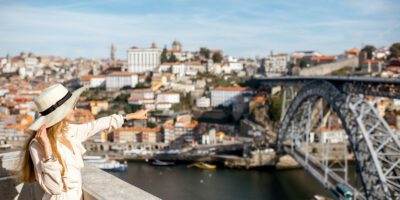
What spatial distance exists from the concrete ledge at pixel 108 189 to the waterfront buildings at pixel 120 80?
19913 mm

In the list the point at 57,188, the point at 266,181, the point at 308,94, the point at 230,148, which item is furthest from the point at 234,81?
the point at 57,188

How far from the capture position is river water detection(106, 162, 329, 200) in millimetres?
8547

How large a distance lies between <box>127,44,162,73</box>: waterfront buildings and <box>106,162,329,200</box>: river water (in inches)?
522

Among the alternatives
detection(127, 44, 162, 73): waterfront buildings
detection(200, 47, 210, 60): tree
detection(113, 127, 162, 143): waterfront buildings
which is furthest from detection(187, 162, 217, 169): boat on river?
detection(200, 47, 210, 60): tree

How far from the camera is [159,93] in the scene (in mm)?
17438

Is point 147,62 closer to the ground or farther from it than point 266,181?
farther from it

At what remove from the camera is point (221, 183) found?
9758 millimetres

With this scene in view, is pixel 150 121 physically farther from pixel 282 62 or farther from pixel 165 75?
pixel 282 62

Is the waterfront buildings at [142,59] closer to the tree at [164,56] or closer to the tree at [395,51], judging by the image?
the tree at [164,56]

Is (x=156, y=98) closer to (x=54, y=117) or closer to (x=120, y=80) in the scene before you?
(x=120, y=80)

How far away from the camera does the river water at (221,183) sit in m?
8.55

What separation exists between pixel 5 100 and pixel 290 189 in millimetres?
11940

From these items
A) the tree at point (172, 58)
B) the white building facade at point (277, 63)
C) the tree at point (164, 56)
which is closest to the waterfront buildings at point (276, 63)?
the white building facade at point (277, 63)

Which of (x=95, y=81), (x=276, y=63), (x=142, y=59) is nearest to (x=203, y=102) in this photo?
(x=95, y=81)
